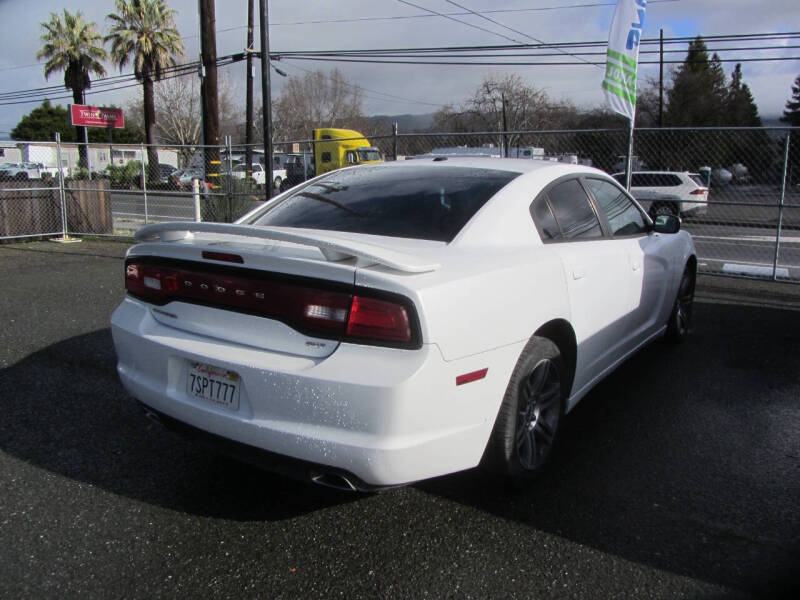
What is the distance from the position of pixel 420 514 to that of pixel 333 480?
2.11 ft

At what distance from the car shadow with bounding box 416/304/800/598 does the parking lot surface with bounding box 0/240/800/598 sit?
0.01 meters

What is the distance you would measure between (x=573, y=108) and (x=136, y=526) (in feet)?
173

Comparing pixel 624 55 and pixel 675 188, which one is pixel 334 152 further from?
pixel 624 55

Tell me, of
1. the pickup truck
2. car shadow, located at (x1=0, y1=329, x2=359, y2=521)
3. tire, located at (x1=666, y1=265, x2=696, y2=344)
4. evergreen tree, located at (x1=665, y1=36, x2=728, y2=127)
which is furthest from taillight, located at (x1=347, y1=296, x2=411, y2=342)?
evergreen tree, located at (x1=665, y1=36, x2=728, y2=127)

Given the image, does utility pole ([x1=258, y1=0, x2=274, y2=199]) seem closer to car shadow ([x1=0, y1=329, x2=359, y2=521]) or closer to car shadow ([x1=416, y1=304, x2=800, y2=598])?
car shadow ([x1=0, y1=329, x2=359, y2=521])

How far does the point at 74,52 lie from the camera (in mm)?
42031

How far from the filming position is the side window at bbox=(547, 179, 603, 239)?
3.65 metres

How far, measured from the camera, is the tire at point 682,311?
547cm

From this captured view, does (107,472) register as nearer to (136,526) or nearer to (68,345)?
(136,526)

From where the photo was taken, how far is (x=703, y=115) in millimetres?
49188

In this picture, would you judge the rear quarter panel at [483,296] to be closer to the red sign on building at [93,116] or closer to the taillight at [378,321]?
the taillight at [378,321]

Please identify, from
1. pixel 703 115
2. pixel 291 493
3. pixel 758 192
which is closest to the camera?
pixel 291 493

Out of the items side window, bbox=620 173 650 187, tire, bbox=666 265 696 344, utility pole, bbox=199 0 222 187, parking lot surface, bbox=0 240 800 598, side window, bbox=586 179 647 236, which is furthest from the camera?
side window, bbox=620 173 650 187

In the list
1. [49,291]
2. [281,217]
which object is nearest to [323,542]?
[281,217]
